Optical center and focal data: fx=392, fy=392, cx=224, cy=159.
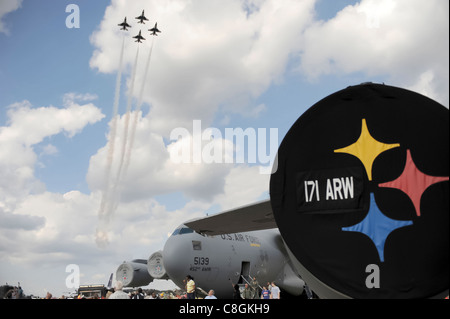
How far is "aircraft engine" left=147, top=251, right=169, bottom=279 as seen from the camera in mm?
23608

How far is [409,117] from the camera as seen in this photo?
5.67 metres

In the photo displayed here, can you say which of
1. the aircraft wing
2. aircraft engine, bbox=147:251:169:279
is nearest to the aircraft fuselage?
aircraft engine, bbox=147:251:169:279

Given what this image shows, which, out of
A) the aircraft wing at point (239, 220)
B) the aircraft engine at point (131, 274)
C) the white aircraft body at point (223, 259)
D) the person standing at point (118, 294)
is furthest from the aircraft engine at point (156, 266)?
the person standing at point (118, 294)

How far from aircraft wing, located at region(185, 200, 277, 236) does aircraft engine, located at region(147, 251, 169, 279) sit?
10754mm

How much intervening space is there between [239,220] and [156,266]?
530 inches

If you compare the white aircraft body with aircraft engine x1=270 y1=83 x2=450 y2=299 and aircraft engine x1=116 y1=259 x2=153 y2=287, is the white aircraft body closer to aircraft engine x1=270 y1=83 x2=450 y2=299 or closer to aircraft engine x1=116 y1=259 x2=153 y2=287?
aircraft engine x1=270 y1=83 x2=450 y2=299

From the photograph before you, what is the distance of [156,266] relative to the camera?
24.0 m

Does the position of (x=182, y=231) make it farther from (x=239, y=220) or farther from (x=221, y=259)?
(x=239, y=220)

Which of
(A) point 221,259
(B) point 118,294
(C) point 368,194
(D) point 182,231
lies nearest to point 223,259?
(A) point 221,259

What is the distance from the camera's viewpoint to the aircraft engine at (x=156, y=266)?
23.6 m

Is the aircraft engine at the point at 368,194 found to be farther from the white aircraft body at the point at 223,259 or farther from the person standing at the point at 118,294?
Answer: the white aircraft body at the point at 223,259
